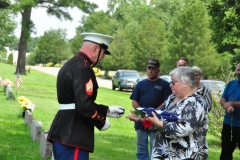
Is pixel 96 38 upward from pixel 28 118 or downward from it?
upward

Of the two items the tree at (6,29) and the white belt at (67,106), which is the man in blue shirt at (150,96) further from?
the tree at (6,29)

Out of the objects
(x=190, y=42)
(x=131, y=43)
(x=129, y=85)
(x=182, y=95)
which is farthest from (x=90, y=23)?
(x=182, y=95)

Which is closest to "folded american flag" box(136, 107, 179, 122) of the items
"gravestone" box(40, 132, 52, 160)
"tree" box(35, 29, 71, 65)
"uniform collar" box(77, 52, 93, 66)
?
"uniform collar" box(77, 52, 93, 66)

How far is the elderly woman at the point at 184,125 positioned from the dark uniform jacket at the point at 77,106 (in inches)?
25.6

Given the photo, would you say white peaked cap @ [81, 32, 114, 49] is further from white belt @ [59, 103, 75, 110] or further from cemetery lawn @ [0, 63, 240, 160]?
cemetery lawn @ [0, 63, 240, 160]

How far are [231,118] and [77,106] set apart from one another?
12.0 feet

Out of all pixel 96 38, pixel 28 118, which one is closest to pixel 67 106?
pixel 96 38

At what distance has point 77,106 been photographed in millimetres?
4270

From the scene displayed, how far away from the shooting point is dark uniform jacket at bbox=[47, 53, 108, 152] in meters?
4.27

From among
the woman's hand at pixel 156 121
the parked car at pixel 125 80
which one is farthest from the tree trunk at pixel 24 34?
the woman's hand at pixel 156 121

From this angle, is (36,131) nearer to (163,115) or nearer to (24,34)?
(163,115)

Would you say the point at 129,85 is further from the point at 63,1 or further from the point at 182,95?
the point at 182,95

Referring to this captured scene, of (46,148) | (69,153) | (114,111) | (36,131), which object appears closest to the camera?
(69,153)

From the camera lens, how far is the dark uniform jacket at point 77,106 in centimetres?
427
